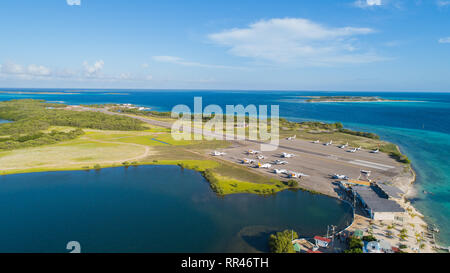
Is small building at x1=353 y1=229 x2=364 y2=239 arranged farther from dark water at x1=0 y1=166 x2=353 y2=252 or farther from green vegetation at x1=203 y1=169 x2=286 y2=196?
green vegetation at x1=203 y1=169 x2=286 y2=196

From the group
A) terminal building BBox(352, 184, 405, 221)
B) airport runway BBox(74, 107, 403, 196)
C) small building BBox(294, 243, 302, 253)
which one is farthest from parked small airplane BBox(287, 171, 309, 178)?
small building BBox(294, 243, 302, 253)

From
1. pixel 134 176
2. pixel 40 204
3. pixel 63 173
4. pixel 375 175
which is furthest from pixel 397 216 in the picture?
pixel 63 173

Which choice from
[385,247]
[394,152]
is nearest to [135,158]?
[385,247]

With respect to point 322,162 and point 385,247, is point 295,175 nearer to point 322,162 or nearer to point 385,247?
point 322,162

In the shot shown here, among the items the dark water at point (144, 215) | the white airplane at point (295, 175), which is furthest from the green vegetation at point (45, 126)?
the white airplane at point (295, 175)
